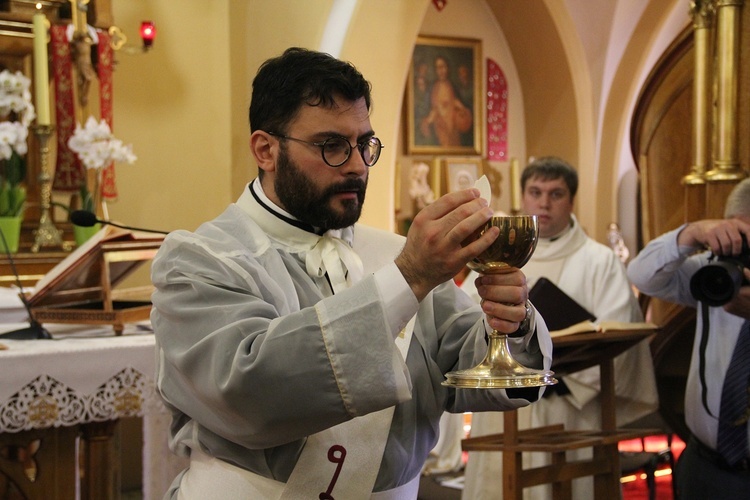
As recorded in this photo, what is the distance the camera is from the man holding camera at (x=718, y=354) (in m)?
3.25

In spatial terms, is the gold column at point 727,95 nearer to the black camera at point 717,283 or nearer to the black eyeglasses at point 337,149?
the black camera at point 717,283

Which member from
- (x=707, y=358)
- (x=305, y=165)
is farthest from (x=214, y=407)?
(x=707, y=358)

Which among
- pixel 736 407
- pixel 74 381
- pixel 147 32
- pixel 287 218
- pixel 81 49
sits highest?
pixel 147 32

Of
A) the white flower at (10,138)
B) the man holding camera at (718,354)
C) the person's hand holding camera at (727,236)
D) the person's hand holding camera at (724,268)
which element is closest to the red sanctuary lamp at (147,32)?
the white flower at (10,138)

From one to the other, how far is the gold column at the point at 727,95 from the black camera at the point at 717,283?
105cm

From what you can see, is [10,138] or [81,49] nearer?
[10,138]

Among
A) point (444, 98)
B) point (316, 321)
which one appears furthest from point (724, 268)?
point (444, 98)

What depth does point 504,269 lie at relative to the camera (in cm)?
182

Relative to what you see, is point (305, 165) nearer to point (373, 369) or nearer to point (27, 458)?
point (373, 369)

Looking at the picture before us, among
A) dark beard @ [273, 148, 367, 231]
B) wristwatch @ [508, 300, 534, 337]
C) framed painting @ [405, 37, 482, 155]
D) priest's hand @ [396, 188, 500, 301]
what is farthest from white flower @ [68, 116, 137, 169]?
framed painting @ [405, 37, 482, 155]

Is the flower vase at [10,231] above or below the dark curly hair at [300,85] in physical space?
below

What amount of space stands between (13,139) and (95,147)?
0.48m

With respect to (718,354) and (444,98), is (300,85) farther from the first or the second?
(444,98)

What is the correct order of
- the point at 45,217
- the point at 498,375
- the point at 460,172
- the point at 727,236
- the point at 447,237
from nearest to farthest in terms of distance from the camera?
1. the point at 447,237
2. the point at 498,375
3. the point at 727,236
4. the point at 45,217
5. the point at 460,172
